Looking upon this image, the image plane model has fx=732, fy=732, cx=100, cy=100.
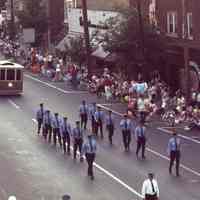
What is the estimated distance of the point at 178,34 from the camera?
155ft

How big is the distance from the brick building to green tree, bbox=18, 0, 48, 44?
24.3 metres

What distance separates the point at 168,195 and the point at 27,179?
539 cm

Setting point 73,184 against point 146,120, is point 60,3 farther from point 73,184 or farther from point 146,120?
point 73,184

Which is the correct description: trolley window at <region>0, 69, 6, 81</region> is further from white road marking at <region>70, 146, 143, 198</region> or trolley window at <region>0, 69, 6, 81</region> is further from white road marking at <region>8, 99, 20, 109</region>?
white road marking at <region>70, 146, 143, 198</region>

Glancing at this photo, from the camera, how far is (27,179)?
26.4m

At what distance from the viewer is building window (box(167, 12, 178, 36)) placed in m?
48.0

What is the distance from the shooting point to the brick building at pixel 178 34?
44.2 m

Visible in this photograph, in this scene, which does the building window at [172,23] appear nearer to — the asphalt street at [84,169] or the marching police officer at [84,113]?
the asphalt street at [84,169]

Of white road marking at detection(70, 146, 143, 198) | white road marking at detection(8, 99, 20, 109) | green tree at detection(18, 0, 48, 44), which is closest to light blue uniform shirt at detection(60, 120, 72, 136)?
white road marking at detection(70, 146, 143, 198)

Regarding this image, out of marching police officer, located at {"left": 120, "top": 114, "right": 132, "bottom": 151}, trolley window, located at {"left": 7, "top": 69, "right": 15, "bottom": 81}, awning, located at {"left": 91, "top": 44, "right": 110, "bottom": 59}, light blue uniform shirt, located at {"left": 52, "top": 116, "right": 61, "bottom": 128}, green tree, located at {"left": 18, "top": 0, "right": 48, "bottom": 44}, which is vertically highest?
green tree, located at {"left": 18, "top": 0, "right": 48, "bottom": 44}

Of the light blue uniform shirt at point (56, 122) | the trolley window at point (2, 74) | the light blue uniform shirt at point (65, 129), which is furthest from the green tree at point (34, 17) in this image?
the light blue uniform shirt at point (65, 129)

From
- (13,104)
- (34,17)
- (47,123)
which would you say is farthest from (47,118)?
(34,17)

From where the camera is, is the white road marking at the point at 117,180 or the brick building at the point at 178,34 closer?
the white road marking at the point at 117,180

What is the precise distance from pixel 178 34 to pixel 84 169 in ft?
70.4
